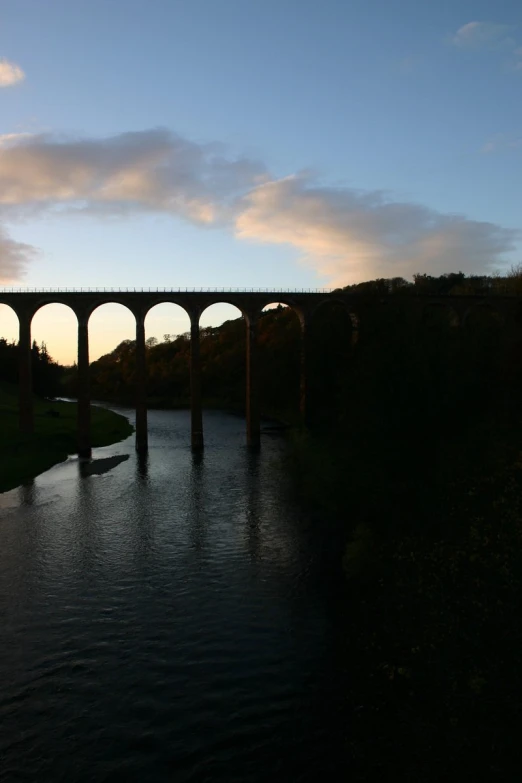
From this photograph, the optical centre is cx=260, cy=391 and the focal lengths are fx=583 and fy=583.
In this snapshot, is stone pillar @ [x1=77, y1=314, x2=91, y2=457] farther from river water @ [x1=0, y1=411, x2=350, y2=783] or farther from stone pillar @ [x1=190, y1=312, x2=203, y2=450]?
river water @ [x1=0, y1=411, x2=350, y2=783]

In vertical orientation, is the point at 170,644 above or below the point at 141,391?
below

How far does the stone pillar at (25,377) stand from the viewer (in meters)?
42.8

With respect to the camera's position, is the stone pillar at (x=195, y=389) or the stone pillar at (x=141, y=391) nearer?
the stone pillar at (x=141, y=391)

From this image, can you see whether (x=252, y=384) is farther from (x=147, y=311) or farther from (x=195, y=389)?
(x=147, y=311)

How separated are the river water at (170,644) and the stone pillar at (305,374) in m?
9.89

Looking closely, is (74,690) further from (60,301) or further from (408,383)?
(60,301)

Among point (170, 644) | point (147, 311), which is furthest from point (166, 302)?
point (170, 644)

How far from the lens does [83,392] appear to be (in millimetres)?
43000

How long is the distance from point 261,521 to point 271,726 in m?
13.1

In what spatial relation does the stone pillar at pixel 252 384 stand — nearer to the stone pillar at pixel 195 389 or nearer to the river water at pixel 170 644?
the stone pillar at pixel 195 389

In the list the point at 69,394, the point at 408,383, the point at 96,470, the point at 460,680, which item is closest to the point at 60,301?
the point at 96,470

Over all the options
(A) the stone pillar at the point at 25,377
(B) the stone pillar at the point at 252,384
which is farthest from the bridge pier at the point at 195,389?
(A) the stone pillar at the point at 25,377

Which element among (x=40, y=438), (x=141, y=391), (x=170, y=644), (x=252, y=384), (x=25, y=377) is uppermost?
(x=25, y=377)

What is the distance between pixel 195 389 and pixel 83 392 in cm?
862
